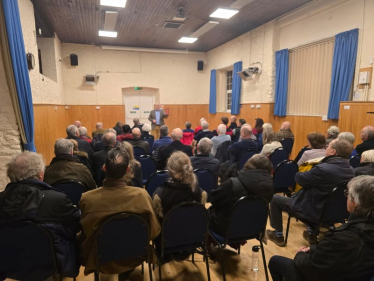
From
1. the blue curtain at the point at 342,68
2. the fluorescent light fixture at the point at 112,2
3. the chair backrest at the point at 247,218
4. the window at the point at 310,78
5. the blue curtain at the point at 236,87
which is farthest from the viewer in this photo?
the blue curtain at the point at 236,87

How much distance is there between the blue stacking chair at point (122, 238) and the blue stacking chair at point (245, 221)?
28.1 inches

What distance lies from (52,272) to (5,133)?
8.99 ft

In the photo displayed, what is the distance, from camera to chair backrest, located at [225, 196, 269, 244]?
2.01 meters

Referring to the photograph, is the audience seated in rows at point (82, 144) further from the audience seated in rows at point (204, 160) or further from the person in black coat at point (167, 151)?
the audience seated in rows at point (204, 160)

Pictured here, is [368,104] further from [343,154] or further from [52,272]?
[52,272]

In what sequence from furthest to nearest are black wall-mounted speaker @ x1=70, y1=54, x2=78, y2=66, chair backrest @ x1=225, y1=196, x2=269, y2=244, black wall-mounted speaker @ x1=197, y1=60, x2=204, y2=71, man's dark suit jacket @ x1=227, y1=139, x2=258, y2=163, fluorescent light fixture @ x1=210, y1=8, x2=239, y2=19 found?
black wall-mounted speaker @ x1=197, y1=60, x2=204, y2=71 → black wall-mounted speaker @ x1=70, y1=54, x2=78, y2=66 → fluorescent light fixture @ x1=210, y1=8, x2=239, y2=19 → man's dark suit jacket @ x1=227, y1=139, x2=258, y2=163 → chair backrest @ x1=225, y1=196, x2=269, y2=244

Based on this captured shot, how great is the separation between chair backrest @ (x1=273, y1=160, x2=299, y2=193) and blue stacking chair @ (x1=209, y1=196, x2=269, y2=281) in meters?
1.23

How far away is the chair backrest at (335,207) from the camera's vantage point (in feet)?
7.55

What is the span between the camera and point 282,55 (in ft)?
23.4

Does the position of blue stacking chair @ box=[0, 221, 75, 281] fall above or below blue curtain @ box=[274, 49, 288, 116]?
below

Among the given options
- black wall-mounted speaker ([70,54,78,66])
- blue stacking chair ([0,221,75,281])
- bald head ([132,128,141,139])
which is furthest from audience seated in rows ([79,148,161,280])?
black wall-mounted speaker ([70,54,78,66])

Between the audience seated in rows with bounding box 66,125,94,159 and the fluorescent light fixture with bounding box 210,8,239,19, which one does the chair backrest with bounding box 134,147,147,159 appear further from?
the fluorescent light fixture with bounding box 210,8,239,19

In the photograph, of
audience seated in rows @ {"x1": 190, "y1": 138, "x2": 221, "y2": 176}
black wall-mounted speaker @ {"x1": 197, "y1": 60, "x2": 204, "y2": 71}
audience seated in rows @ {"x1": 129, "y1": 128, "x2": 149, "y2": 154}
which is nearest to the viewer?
audience seated in rows @ {"x1": 190, "y1": 138, "x2": 221, "y2": 176}

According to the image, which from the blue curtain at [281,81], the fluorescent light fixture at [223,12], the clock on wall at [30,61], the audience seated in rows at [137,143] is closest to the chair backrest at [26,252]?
the audience seated in rows at [137,143]
